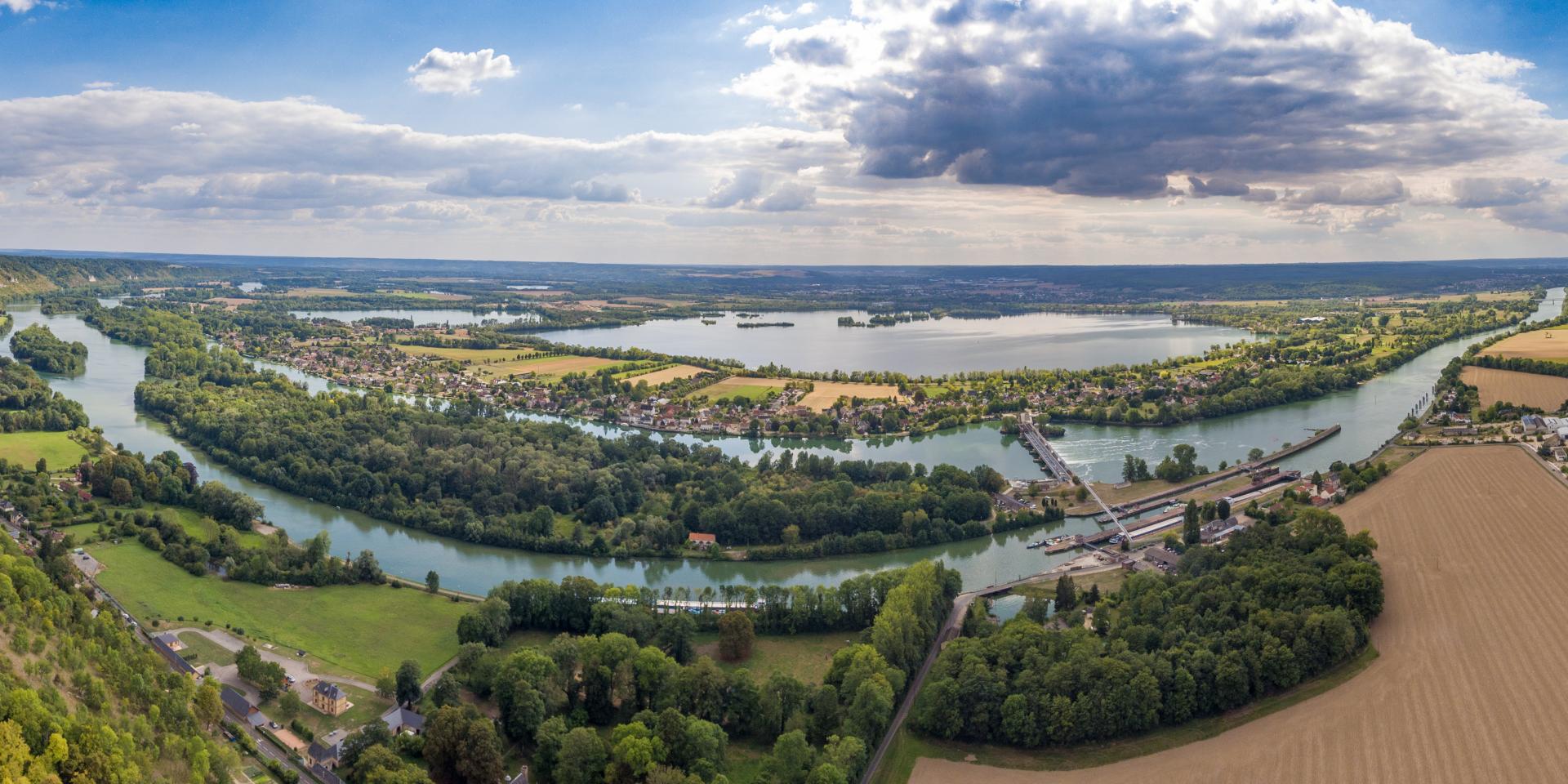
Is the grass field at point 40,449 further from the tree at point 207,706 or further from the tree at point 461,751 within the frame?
the tree at point 461,751

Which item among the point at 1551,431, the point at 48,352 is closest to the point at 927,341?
the point at 1551,431

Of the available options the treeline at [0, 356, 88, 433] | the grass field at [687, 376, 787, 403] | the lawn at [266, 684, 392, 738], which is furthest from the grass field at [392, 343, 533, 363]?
the lawn at [266, 684, 392, 738]

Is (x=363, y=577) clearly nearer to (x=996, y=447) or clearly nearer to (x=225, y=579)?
(x=225, y=579)

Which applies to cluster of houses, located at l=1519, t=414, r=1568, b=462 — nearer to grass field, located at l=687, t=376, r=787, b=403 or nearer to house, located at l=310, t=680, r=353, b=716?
grass field, located at l=687, t=376, r=787, b=403

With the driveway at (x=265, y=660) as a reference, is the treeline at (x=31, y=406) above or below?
above

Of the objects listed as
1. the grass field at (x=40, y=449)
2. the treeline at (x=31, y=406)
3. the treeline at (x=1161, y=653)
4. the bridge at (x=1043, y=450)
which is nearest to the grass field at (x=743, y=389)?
the bridge at (x=1043, y=450)

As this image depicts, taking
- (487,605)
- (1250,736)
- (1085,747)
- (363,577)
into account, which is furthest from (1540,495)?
(363,577)
